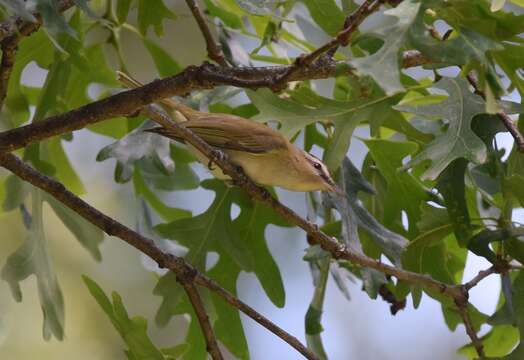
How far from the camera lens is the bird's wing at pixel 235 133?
2.14 meters

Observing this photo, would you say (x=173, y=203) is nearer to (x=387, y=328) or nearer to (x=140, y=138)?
(x=140, y=138)

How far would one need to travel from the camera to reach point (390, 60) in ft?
4.85

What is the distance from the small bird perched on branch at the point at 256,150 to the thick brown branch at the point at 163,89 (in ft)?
1.35

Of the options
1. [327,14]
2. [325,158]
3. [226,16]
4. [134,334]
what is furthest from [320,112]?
[134,334]

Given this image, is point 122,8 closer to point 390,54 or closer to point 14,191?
point 14,191

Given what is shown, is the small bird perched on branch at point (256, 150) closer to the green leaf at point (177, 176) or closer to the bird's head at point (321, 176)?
the bird's head at point (321, 176)

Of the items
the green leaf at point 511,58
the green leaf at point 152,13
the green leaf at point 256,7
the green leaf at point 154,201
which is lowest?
the green leaf at point 511,58

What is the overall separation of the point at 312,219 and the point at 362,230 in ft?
0.63

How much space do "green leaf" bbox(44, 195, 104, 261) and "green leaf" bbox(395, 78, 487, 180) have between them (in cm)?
82

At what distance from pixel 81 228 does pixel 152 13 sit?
1.72ft

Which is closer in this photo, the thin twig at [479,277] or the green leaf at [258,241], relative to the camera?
the thin twig at [479,277]

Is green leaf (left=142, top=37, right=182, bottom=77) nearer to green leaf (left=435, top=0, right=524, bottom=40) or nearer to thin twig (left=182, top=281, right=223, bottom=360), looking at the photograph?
thin twig (left=182, top=281, right=223, bottom=360)

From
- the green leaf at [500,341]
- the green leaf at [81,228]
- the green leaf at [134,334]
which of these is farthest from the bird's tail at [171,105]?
the green leaf at [500,341]

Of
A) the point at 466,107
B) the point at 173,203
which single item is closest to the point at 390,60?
the point at 466,107
